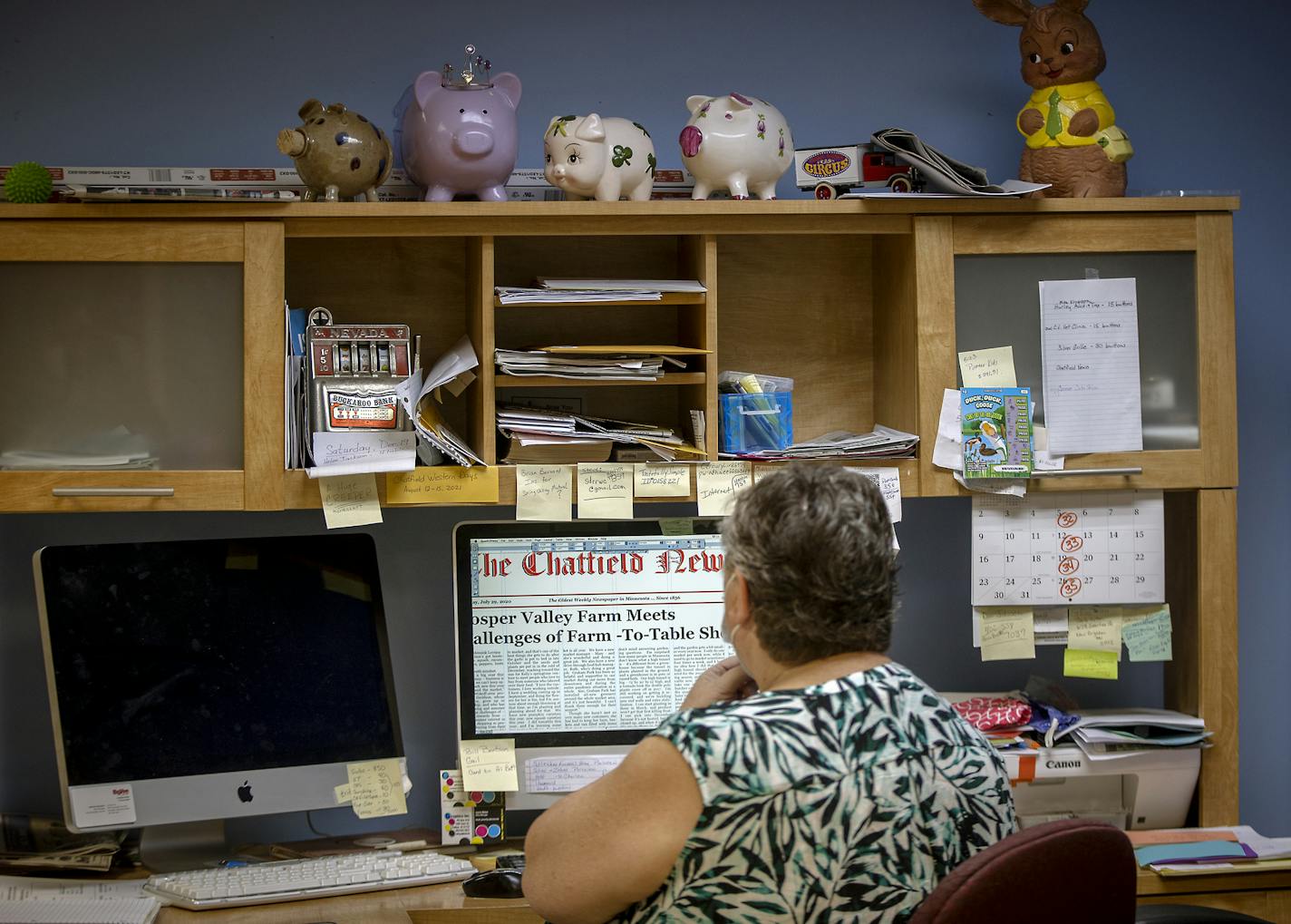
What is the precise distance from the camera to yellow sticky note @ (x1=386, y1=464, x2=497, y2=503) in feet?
5.97

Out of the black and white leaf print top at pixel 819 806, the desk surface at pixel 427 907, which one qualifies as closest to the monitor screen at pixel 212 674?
the desk surface at pixel 427 907

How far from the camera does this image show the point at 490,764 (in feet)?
6.35

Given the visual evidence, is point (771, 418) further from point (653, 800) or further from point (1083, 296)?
point (653, 800)

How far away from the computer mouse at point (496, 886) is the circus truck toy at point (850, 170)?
1155 millimetres

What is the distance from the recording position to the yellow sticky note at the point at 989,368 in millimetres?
1899

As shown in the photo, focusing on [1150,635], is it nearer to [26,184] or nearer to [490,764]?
[490,764]

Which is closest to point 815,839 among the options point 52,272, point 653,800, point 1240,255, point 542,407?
point 653,800

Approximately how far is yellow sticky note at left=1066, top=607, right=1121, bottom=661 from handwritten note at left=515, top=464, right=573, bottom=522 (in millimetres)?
865

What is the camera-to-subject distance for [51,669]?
5.91 ft

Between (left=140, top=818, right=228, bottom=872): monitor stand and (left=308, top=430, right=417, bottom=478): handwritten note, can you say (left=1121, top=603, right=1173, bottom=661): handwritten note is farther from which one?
(left=140, top=818, right=228, bottom=872): monitor stand

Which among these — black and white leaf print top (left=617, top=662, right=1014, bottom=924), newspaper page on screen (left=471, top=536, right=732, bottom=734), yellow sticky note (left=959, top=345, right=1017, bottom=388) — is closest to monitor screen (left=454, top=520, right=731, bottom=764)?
newspaper page on screen (left=471, top=536, right=732, bottom=734)

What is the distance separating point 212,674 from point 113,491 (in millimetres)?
325

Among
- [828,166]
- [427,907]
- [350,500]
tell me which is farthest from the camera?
[828,166]

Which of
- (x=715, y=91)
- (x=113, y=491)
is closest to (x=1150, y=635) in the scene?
(x=715, y=91)
